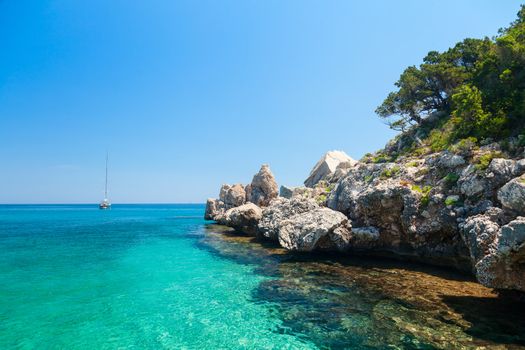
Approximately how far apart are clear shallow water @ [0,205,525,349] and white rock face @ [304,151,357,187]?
32.0 meters

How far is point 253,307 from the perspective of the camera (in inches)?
554

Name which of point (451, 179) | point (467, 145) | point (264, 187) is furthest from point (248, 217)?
point (467, 145)

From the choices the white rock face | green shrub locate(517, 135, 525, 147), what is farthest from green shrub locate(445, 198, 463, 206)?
the white rock face

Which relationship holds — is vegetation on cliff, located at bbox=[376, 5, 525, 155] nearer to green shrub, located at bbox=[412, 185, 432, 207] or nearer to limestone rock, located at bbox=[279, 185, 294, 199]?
green shrub, located at bbox=[412, 185, 432, 207]

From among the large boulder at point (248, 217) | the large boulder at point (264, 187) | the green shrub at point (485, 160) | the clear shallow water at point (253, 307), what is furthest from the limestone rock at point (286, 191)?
the green shrub at point (485, 160)

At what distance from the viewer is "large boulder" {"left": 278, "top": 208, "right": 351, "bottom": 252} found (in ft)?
76.2

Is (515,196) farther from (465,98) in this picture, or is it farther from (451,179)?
(465,98)

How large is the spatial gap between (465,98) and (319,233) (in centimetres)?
1510

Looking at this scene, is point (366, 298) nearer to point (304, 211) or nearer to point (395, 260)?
point (395, 260)

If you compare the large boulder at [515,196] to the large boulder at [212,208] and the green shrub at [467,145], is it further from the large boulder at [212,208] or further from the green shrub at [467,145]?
the large boulder at [212,208]

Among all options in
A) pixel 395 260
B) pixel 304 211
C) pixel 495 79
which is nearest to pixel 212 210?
pixel 304 211

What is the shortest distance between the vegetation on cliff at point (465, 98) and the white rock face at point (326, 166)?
16.0 metres

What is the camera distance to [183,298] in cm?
1570

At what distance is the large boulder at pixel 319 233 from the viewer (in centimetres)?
2323
